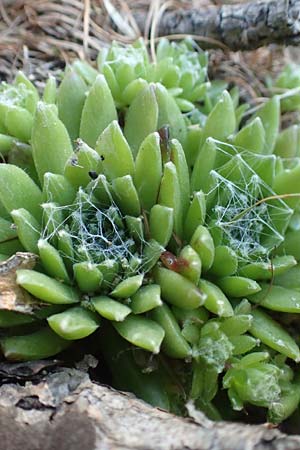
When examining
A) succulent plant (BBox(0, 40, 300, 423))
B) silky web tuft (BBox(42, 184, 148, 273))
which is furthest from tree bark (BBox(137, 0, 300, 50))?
silky web tuft (BBox(42, 184, 148, 273))

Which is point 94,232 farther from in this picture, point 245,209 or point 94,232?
point 245,209

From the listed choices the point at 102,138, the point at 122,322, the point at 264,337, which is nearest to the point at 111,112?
the point at 102,138

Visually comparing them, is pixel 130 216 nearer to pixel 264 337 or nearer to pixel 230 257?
pixel 230 257

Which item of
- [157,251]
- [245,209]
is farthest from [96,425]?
[245,209]

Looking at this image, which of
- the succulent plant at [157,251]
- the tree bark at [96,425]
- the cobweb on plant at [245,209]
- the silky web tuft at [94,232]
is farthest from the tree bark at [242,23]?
the tree bark at [96,425]

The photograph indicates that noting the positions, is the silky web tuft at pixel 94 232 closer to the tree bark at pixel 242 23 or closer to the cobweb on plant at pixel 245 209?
the cobweb on plant at pixel 245 209
